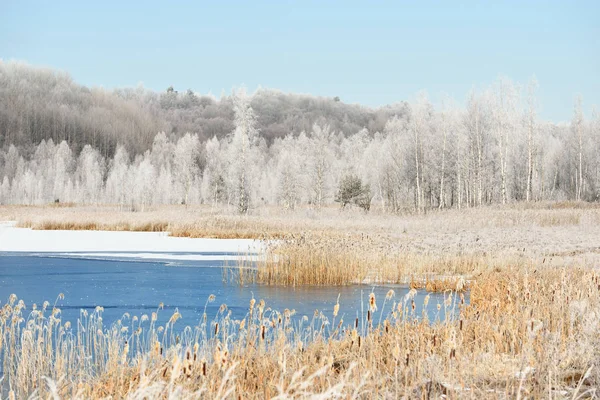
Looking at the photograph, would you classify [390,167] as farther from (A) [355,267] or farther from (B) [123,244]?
(A) [355,267]

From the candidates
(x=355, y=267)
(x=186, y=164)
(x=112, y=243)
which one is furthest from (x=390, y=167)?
(x=355, y=267)

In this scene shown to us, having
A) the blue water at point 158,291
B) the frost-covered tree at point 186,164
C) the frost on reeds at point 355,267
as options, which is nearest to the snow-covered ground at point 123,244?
the blue water at point 158,291

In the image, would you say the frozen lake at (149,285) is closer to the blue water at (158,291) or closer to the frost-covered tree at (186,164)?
the blue water at (158,291)

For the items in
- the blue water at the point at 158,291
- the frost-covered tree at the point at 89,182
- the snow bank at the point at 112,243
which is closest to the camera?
the blue water at the point at 158,291

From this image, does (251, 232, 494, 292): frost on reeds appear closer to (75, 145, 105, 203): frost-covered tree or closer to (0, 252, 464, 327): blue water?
(0, 252, 464, 327): blue water

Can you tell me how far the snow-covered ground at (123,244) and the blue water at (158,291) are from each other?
279 cm

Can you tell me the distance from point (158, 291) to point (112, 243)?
51.1 feet

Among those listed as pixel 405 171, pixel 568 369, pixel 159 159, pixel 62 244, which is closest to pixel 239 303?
pixel 568 369

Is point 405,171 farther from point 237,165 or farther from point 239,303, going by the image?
point 239,303

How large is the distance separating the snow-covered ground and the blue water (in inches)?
110

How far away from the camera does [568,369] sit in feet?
21.3

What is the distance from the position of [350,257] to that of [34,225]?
27434mm

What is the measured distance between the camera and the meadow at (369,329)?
527cm

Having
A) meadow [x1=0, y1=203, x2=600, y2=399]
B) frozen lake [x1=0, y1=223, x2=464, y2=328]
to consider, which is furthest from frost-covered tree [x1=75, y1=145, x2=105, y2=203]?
frozen lake [x1=0, y1=223, x2=464, y2=328]
